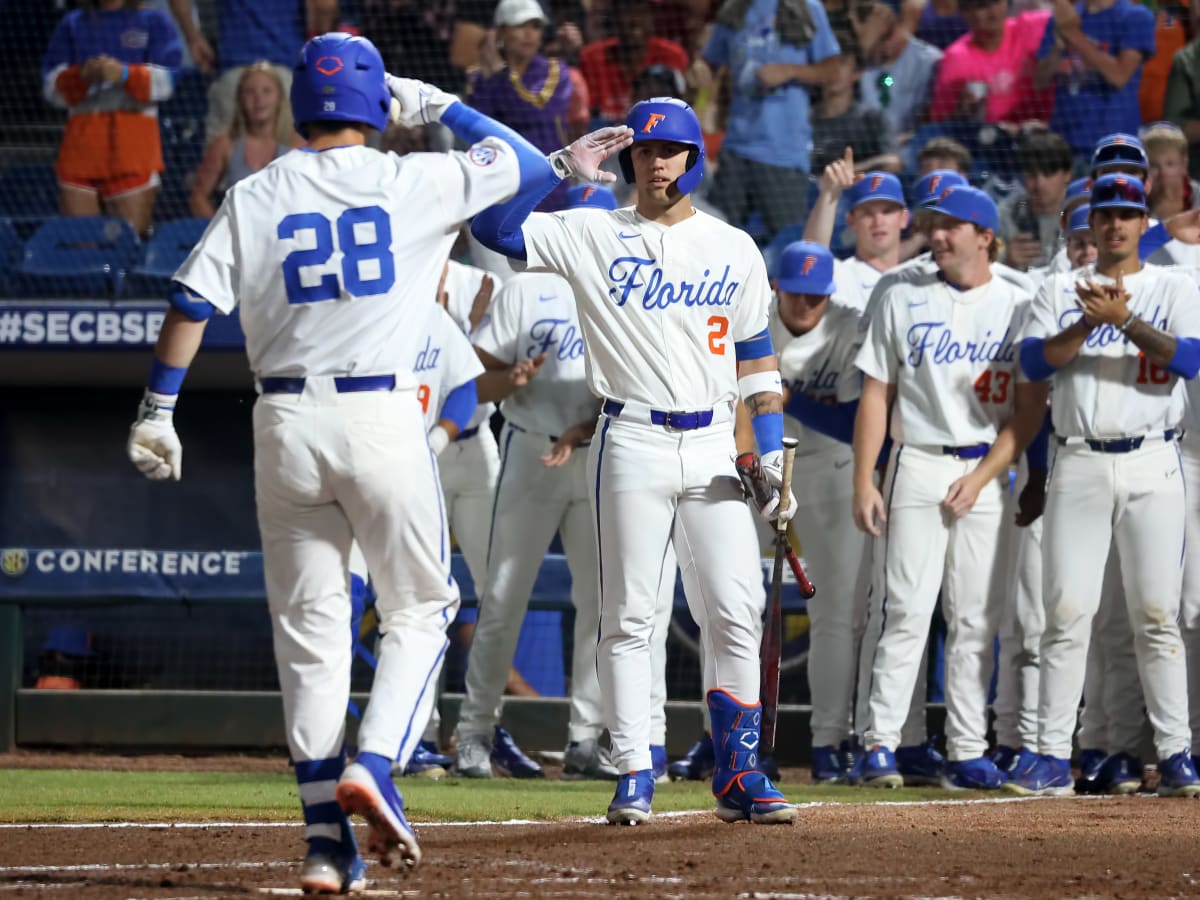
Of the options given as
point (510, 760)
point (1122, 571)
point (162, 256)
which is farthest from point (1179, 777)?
point (162, 256)

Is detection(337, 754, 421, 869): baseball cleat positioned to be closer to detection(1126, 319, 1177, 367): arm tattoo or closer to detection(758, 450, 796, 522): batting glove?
detection(758, 450, 796, 522): batting glove

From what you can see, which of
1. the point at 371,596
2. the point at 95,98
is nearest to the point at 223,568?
the point at 371,596

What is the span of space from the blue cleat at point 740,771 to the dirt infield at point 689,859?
7 cm

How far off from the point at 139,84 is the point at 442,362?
4420 mm

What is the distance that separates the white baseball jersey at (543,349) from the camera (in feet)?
21.9

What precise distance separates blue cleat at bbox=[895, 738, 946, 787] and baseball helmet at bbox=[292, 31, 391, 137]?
381 centimetres

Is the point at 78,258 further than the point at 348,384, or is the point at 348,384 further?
the point at 78,258

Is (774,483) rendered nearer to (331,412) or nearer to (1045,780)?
(331,412)

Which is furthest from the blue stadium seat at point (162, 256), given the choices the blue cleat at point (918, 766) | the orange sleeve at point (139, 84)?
the blue cleat at point (918, 766)

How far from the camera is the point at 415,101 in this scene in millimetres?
4082

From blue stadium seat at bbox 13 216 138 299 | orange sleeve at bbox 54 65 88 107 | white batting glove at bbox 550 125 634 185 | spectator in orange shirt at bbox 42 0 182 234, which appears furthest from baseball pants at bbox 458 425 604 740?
orange sleeve at bbox 54 65 88 107

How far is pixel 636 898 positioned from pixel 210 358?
6.08 metres

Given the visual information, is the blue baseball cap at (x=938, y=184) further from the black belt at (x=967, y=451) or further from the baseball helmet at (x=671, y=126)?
the baseball helmet at (x=671, y=126)

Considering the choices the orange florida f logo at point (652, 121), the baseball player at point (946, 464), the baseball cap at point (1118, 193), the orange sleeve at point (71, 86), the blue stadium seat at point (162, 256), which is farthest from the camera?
the orange sleeve at point (71, 86)
